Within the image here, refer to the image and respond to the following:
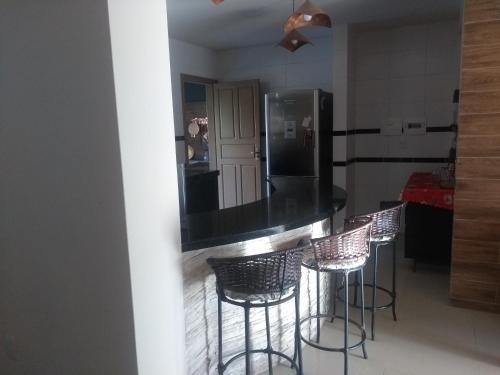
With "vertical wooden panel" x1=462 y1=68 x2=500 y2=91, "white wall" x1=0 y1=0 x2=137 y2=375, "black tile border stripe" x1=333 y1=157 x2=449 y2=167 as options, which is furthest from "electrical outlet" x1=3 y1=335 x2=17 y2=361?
"black tile border stripe" x1=333 y1=157 x2=449 y2=167

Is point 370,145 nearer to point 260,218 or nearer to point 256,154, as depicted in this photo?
point 256,154

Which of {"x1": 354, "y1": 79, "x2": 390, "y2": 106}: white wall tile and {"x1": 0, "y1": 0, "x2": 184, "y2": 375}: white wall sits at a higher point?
{"x1": 354, "y1": 79, "x2": 390, "y2": 106}: white wall tile

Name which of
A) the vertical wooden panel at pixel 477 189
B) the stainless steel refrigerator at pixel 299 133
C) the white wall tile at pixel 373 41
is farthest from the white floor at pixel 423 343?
the white wall tile at pixel 373 41

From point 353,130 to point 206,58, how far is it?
2.14 m

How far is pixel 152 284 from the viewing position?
1.43 m

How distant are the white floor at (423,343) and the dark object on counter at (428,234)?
0.39 meters

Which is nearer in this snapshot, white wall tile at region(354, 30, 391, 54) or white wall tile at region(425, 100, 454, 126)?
white wall tile at region(425, 100, 454, 126)

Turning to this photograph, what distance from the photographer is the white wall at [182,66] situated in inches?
185

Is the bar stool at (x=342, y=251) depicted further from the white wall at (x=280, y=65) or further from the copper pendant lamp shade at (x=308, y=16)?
the white wall at (x=280, y=65)

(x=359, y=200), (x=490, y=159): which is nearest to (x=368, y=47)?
(x=359, y=200)

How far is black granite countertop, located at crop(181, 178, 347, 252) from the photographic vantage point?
173 centimetres

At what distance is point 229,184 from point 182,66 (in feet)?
5.31

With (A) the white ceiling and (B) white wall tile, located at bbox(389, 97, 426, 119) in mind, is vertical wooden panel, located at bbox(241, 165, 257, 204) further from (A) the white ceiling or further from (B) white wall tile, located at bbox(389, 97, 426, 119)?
(B) white wall tile, located at bbox(389, 97, 426, 119)

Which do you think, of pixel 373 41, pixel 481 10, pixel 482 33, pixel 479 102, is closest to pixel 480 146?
pixel 479 102
